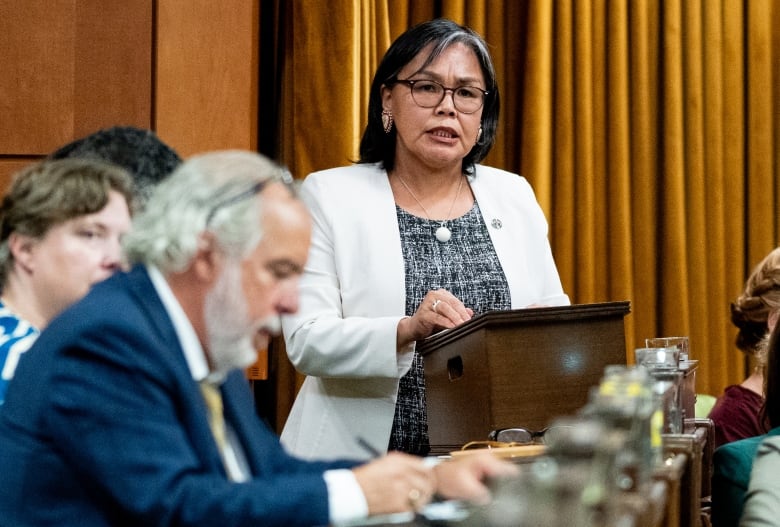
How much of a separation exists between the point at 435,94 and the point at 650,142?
2.15 metres

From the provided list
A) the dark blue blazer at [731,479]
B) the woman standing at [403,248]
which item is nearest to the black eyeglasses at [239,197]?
the woman standing at [403,248]

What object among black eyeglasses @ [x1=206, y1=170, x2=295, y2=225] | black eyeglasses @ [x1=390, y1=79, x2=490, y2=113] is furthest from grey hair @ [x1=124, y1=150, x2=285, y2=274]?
black eyeglasses @ [x1=390, y1=79, x2=490, y2=113]

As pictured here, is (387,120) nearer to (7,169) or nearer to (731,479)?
(731,479)

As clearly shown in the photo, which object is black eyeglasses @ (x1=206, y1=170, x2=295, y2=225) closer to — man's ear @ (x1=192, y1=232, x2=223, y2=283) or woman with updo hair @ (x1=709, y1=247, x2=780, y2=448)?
man's ear @ (x1=192, y1=232, x2=223, y2=283)

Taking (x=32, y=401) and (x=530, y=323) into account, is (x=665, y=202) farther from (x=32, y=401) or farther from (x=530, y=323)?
(x=32, y=401)

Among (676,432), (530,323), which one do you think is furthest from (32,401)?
(676,432)

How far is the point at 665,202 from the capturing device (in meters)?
5.19

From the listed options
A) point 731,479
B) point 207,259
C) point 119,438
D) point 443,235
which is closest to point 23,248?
point 207,259

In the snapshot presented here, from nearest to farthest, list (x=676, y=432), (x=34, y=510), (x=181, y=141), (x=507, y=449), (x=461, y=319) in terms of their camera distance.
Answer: (x=34, y=510) → (x=507, y=449) → (x=676, y=432) → (x=461, y=319) → (x=181, y=141)

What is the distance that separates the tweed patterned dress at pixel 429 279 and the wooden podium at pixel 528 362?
36cm

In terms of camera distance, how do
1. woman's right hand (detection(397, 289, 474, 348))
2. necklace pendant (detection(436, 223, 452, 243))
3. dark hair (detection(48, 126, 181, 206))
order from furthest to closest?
necklace pendant (detection(436, 223, 452, 243)) < woman's right hand (detection(397, 289, 474, 348)) < dark hair (detection(48, 126, 181, 206))

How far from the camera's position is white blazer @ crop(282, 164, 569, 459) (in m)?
3.06

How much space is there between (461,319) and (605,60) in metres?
2.69

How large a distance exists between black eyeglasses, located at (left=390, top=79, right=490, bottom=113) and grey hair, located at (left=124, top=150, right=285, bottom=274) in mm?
1459
